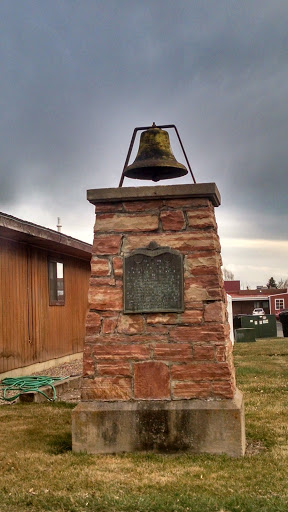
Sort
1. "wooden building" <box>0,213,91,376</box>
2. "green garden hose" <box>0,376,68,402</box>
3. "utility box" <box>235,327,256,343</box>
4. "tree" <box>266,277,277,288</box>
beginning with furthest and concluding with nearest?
1. "tree" <box>266,277,277,288</box>
2. "utility box" <box>235,327,256,343</box>
3. "wooden building" <box>0,213,91,376</box>
4. "green garden hose" <box>0,376,68,402</box>

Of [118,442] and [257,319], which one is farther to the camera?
[257,319]

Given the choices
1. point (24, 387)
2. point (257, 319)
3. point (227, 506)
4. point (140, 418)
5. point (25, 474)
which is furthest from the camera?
point (257, 319)

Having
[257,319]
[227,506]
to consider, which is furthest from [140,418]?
[257,319]

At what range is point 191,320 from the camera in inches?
212

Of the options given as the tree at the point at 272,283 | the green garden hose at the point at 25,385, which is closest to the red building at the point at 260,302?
the tree at the point at 272,283

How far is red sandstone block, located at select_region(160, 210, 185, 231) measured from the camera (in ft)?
18.1

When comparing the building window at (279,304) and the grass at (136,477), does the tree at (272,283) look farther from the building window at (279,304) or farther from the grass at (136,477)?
the grass at (136,477)

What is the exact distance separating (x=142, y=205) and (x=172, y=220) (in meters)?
0.31

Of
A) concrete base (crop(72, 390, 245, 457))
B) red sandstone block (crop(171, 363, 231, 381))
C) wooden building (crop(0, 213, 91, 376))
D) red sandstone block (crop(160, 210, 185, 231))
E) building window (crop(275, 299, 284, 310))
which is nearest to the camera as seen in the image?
concrete base (crop(72, 390, 245, 457))

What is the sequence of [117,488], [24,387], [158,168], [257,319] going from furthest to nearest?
[257,319]
[24,387]
[158,168]
[117,488]

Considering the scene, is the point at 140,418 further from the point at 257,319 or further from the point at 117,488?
the point at 257,319

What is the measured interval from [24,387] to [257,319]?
61.1ft

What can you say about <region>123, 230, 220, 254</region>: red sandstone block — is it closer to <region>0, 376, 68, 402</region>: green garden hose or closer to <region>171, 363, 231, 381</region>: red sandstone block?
<region>171, 363, 231, 381</region>: red sandstone block

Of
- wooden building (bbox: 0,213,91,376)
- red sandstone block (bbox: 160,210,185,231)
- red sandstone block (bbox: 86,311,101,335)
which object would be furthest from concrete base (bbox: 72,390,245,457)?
wooden building (bbox: 0,213,91,376)
